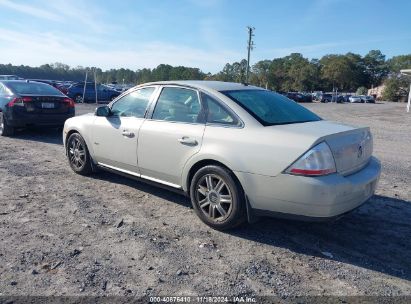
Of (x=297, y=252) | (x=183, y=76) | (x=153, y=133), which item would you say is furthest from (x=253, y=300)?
(x=183, y=76)

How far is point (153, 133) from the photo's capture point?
187 inches

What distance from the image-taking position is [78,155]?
624 cm

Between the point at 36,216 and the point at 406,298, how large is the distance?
12.7ft

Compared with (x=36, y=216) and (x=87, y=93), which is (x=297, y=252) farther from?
(x=87, y=93)

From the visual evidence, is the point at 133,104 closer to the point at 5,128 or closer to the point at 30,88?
the point at 5,128

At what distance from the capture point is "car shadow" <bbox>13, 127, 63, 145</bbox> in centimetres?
987

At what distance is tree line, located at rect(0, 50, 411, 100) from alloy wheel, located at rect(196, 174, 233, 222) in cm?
8207

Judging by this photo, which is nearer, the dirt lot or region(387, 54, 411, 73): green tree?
the dirt lot

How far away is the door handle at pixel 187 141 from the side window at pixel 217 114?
0.92ft

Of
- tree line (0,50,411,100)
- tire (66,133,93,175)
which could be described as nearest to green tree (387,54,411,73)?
tree line (0,50,411,100)

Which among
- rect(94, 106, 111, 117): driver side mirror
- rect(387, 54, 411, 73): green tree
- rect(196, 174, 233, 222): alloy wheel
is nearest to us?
rect(196, 174, 233, 222): alloy wheel

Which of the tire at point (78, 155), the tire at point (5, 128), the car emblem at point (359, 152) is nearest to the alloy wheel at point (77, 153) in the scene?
the tire at point (78, 155)

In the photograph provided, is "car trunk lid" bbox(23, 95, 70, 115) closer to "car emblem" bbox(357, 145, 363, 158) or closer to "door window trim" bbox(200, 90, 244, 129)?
"door window trim" bbox(200, 90, 244, 129)

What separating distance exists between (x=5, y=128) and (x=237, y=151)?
26.9 ft
